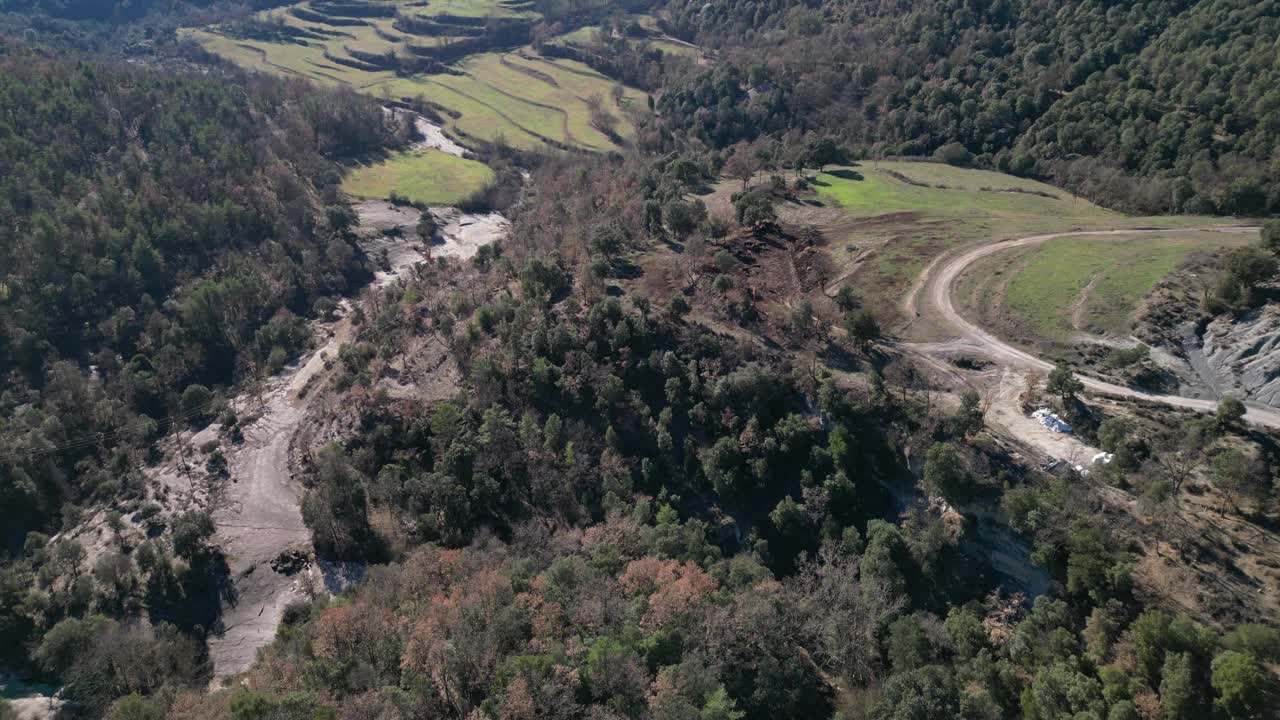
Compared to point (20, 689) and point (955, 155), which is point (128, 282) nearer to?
point (20, 689)

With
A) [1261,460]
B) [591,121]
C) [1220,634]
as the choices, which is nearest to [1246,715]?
[1220,634]

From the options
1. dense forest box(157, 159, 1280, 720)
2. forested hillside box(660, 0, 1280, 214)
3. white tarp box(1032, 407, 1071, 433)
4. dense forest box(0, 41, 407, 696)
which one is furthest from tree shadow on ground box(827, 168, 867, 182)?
dense forest box(0, 41, 407, 696)

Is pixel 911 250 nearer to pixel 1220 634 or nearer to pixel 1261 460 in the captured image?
pixel 1261 460

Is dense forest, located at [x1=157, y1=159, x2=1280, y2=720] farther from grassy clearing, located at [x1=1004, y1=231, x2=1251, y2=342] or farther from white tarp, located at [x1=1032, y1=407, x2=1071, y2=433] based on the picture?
grassy clearing, located at [x1=1004, y1=231, x2=1251, y2=342]

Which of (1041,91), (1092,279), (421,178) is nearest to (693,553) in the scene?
(1092,279)

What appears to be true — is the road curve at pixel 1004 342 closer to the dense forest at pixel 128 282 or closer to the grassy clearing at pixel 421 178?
the dense forest at pixel 128 282

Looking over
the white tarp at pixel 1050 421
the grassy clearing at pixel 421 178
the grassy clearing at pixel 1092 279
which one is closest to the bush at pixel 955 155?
the grassy clearing at pixel 1092 279

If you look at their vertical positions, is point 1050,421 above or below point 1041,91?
below
